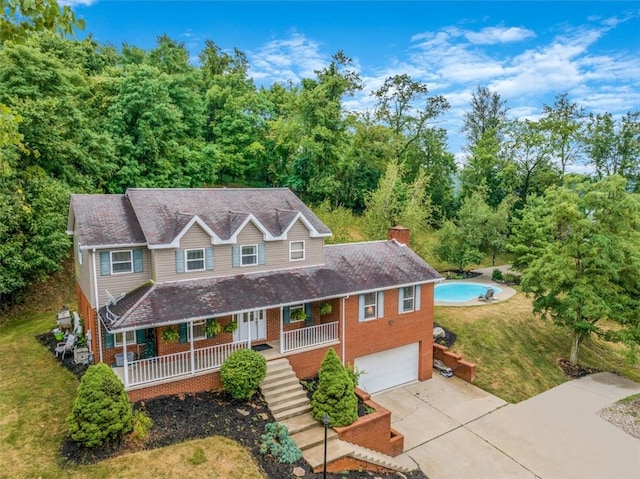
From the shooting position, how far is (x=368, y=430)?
13859mm

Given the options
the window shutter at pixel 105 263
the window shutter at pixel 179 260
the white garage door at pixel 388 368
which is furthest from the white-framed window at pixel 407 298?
the window shutter at pixel 105 263

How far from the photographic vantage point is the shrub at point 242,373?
13648mm

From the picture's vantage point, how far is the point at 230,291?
15.6 metres

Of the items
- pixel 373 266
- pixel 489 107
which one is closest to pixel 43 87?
pixel 373 266

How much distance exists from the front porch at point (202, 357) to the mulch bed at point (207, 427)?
0.72 meters

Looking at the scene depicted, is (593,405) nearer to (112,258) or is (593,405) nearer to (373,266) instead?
(373,266)

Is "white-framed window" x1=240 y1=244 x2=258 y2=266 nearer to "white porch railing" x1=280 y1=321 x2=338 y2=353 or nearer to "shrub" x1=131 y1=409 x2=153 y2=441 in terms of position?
"white porch railing" x1=280 y1=321 x2=338 y2=353

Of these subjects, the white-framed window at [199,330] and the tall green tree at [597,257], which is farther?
the tall green tree at [597,257]

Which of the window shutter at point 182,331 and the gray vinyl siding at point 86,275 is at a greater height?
the gray vinyl siding at point 86,275

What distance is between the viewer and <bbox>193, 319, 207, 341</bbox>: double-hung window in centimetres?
1548

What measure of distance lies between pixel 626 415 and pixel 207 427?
1746 cm

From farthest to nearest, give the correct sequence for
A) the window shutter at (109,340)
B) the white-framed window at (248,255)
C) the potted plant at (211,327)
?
the white-framed window at (248,255) → the window shutter at (109,340) → the potted plant at (211,327)

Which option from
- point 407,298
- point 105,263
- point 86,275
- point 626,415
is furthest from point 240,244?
point 626,415

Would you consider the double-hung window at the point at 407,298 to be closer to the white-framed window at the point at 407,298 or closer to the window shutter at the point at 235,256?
the white-framed window at the point at 407,298
